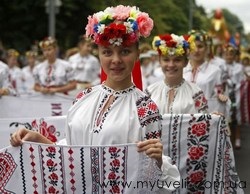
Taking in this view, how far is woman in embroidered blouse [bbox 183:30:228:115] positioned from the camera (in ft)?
23.5

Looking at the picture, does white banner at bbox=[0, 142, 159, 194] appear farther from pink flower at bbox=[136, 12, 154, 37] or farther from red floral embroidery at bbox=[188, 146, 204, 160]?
red floral embroidery at bbox=[188, 146, 204, 160]

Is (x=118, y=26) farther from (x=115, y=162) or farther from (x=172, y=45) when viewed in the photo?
(x=172, y=45)

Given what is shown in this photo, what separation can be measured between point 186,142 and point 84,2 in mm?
19765

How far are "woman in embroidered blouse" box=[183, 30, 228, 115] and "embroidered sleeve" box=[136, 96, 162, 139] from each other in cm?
391

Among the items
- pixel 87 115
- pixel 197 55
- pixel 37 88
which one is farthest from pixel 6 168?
pixel 37 88

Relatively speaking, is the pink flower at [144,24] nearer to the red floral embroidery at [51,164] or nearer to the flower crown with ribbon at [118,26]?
the flower crown with ribbon at [118,26]

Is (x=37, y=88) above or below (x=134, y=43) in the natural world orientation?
below

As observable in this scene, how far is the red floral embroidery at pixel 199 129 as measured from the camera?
4973 millimetres

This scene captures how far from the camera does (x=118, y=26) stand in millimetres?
3070

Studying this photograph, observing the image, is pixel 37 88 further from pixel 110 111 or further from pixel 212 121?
pixel 110 111

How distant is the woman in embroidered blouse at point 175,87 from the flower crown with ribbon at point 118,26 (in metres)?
2.16

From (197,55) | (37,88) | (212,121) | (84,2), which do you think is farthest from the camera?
(84,2)

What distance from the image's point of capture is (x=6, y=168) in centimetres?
320

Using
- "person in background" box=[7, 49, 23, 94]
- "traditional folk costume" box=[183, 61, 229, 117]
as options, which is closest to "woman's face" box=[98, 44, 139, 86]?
"traditional folk costume" box=[183, 61, 229, 117]
